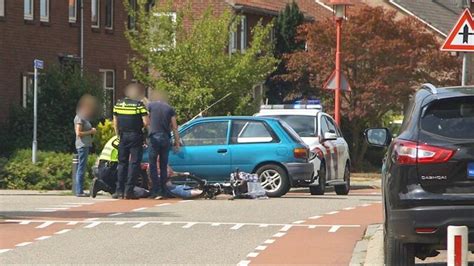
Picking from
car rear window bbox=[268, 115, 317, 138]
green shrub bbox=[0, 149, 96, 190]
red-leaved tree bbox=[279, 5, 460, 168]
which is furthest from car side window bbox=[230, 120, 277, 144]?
red-leaved tree bbox=[279, 5, 460, 168]

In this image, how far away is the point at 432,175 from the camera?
10.1 m

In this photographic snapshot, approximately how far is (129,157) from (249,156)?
93.8 inches

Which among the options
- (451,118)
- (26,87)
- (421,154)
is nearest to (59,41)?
(26,87)

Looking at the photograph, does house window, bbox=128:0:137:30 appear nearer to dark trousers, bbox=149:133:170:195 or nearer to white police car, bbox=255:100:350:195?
white police car, bbox=255:100:350:195

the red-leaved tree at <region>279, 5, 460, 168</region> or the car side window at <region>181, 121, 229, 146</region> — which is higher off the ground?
the red-leaved tree at <region>279, 5, 460, 168</region>

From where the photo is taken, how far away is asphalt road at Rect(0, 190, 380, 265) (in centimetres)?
1284

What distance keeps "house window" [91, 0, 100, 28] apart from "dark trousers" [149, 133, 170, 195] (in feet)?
60.1

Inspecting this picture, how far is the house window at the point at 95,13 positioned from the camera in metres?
38.0

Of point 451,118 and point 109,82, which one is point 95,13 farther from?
point 451,118

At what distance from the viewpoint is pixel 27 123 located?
32.7 metres

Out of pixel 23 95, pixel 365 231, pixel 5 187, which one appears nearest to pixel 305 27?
pixel 23 95

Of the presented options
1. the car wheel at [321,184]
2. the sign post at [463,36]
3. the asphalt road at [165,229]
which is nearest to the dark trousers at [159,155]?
the asphalt road at [165,229]

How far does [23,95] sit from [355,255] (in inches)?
883

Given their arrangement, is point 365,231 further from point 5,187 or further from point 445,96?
point 5,187
